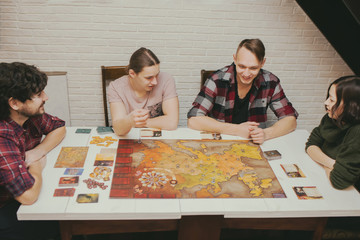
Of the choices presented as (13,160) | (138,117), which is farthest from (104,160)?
(13,160)

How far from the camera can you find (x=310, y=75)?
10.3 feet

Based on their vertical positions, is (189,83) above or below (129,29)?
below

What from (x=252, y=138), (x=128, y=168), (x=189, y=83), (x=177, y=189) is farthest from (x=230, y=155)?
(x=189, y=83)

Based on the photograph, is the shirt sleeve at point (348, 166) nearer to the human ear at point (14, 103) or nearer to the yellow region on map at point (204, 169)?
the yellow region on map at point (204, 169)

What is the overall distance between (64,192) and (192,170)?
652 millimetres

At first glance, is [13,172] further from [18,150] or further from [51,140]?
[51,140]

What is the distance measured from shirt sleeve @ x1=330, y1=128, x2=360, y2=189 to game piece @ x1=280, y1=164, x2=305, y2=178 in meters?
0.16

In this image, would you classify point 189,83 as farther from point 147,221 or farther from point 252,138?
point 147,221

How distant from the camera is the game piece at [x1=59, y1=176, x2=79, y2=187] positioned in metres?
1.49

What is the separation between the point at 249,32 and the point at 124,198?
2.08 metres

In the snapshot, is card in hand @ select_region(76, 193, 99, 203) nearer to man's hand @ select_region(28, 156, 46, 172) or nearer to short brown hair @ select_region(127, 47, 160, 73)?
man's hand @ select_region(28, 156, 46, 172)

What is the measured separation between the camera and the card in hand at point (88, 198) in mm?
1408

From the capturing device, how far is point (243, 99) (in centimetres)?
238

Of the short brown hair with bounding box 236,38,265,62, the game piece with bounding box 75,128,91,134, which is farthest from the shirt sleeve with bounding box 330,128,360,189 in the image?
the game piece with bounding box 75,128,91,134
